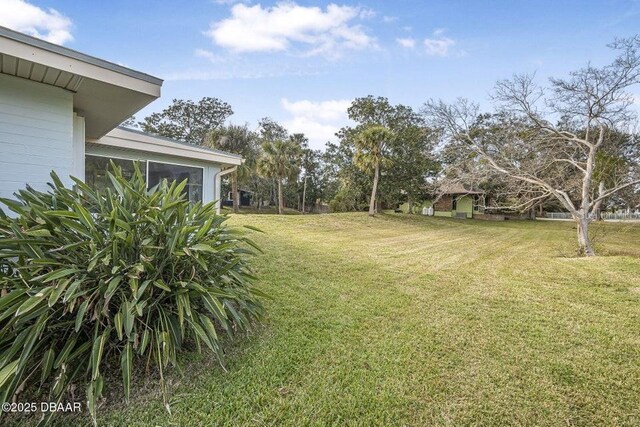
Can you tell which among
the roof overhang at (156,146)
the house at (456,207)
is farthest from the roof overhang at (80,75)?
the house at (456,207)

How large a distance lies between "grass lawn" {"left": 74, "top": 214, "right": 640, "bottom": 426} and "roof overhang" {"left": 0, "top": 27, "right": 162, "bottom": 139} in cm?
312

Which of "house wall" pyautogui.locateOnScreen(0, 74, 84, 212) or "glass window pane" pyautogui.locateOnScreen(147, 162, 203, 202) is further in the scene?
"glass window pane" pyautogui.locateOnScreen(147, 162, 203, 202)

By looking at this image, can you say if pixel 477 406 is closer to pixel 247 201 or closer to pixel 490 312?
pixel 490 312

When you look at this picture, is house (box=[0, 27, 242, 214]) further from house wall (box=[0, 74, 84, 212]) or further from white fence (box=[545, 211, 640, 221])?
white fence (box=[545, 211, 640, 221])

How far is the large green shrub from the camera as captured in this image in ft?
6.93

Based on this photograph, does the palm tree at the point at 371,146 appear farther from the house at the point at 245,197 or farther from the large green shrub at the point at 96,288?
the large green shrub at the point at 96,288

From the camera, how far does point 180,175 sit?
7770 mm

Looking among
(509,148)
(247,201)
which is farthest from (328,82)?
(247,201)

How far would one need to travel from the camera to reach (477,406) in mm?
2346

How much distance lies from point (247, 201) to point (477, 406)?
35527 mm

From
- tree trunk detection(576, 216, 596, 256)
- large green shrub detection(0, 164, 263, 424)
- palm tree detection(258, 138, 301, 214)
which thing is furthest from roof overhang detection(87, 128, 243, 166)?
palm tree detection(258, 138, 301, 214)

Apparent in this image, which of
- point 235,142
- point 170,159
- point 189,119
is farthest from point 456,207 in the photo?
point 189,119

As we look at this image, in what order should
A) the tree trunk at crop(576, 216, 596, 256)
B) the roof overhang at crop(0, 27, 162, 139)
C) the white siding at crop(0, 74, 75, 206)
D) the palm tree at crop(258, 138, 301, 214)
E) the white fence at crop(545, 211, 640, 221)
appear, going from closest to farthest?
the roof overhang at crop(0, 27, 162, 139) → the white siding at crop(0, 74, 75, 206) → the tree trunk at crop(576, 216, 596, 256) → the white fence at crop(545, 211, 640, 221) → the palm tree at crop(258, 138, 301, 214)

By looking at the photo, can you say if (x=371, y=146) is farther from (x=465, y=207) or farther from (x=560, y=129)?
(x=465, y=207)
